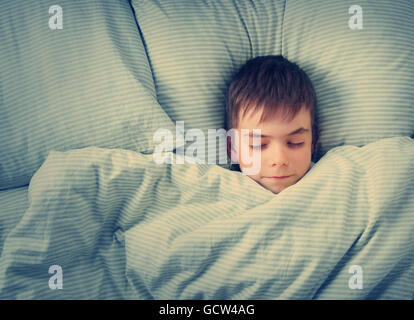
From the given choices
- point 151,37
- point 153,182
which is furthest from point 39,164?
point 151,37

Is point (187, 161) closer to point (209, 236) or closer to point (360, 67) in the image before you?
point (209, 236)

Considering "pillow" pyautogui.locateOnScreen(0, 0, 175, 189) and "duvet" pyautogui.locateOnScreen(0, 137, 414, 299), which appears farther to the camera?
"pillow" pyautogui.locateOnScreen(0, 0, 175, 189)

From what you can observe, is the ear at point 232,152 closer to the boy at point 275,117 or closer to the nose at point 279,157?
the boy at point 275,117

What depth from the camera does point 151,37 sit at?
86cm

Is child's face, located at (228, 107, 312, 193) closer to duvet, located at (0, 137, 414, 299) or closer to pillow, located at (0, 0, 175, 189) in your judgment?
duvet, located at (0, 137, 414, 299)

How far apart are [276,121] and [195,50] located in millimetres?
275

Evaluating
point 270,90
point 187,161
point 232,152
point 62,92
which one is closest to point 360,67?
point 270,90

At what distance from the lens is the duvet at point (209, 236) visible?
667mm

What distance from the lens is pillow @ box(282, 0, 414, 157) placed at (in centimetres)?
84

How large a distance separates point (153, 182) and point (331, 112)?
49 cm

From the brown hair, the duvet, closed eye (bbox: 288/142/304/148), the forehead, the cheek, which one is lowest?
the duvet

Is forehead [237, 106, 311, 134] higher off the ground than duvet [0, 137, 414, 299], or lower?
higher

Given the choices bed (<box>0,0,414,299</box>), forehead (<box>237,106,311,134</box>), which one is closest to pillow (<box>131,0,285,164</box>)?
bed (<box>0,0,414,299</box>)

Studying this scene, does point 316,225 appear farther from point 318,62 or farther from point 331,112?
point 318,62
